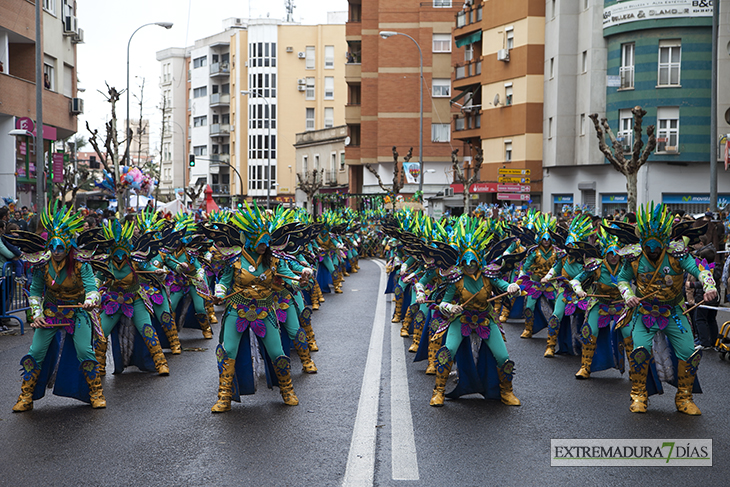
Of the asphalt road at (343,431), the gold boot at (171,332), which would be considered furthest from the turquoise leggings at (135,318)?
the gold boot at (171,332)

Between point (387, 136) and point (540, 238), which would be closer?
point (540, 238)

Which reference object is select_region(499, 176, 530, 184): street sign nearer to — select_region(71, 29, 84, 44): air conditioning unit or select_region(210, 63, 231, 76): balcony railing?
select_region(71, 29, 84, 44): air conditioning unit

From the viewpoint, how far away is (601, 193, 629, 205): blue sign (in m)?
35.8

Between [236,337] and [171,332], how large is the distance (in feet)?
11.6

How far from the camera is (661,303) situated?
7.65 m

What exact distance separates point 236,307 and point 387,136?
49033mm

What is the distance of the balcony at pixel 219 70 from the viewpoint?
92312 mm

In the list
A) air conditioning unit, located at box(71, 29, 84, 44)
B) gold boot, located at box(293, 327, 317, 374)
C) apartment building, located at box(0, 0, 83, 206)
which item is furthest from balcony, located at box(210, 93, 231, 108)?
gold boot, located at box(293, 327, 317, 374)

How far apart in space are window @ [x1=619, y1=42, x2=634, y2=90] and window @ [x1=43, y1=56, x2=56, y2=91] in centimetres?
2411

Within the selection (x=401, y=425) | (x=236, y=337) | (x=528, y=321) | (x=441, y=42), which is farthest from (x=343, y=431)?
(x=441, y=42)

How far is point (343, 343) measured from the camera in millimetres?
11906

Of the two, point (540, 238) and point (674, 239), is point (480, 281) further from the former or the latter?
point (540, 238)

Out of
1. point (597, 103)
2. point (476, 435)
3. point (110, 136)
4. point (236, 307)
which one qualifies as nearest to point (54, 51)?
point (110, 136)

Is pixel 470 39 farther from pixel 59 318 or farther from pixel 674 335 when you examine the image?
pixel 59 318
